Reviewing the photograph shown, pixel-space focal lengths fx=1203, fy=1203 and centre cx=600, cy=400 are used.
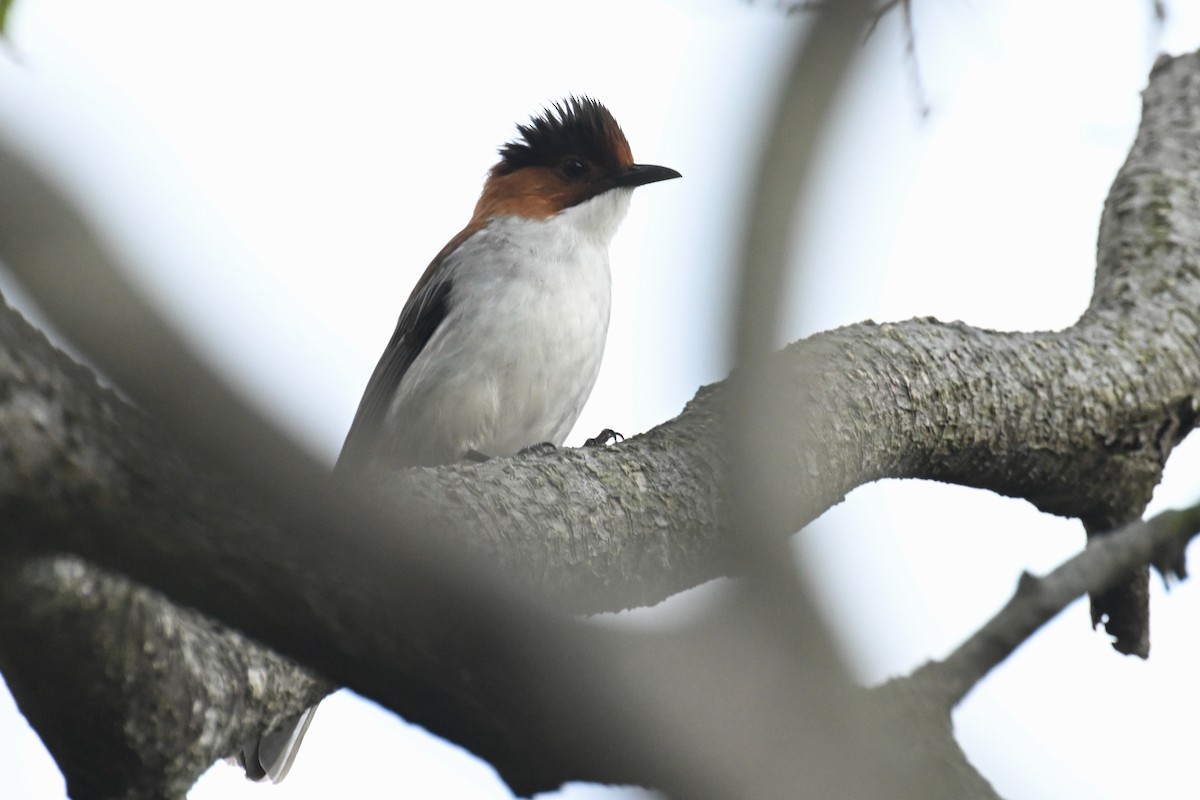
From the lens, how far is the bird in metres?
5.49

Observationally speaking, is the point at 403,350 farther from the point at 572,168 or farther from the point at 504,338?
the point at 572,168

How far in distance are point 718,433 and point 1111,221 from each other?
2211 millimetres

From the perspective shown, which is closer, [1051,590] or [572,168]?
[1051,590]

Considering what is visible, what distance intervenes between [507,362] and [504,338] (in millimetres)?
113

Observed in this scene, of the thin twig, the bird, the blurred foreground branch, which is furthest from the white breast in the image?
the thin twig

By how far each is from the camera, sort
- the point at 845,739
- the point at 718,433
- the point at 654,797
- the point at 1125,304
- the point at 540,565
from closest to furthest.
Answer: the point at 654,797, the point at 845,739, the point at 540,565, the point at 718,433, the point at 1125,304

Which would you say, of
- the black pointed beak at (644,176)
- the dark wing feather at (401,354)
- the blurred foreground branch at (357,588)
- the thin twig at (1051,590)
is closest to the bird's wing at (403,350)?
the dark wing feather at (401,354)

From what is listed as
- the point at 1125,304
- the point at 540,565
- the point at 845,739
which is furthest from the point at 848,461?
the point at 845,739

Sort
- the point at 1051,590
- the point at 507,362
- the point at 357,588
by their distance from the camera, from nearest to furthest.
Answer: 1. the point at 357,588
2. the point at 1051,590
3. the point at 507,362

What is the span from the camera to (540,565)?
7.31 ft

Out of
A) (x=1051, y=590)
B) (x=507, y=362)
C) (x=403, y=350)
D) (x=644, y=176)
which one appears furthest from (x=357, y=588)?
(x=644, y=176)

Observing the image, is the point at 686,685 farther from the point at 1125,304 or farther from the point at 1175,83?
the point at 1175,83

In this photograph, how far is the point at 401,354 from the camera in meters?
6.19

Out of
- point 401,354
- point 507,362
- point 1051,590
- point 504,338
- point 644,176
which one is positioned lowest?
point 1051,590
